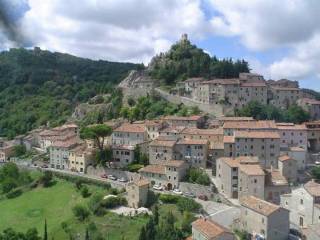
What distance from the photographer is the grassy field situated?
133 ft

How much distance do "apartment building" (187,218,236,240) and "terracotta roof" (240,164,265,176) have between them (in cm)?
796

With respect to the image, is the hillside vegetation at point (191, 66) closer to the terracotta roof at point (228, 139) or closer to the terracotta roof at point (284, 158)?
the terracotta roof at point (228, 139)

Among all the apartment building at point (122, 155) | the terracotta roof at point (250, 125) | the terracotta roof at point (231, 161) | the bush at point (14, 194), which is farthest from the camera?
the bush at point (14, 194)

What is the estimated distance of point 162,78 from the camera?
81000mm

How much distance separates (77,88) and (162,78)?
31457mm

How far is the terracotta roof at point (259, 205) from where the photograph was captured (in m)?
35.1

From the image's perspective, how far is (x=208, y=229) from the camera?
1341 inches

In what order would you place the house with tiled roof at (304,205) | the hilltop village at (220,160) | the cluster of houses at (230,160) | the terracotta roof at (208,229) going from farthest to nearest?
the hilltop village at (220,160)
the cluster of houses at (230,160)
the house with tiled roof at (304,205)
the terracotta roof at (208,229)

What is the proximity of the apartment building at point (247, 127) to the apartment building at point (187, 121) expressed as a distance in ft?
16.5

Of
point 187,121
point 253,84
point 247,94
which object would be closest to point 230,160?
point 187,121

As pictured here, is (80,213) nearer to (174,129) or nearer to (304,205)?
(174,129)

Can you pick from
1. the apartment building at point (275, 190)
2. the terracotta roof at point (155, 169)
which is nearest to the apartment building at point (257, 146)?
the apartment building at point (275, 190)

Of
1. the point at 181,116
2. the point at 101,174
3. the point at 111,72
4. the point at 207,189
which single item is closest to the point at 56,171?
the point at 101,174

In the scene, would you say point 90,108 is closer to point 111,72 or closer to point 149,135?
point 149,135
